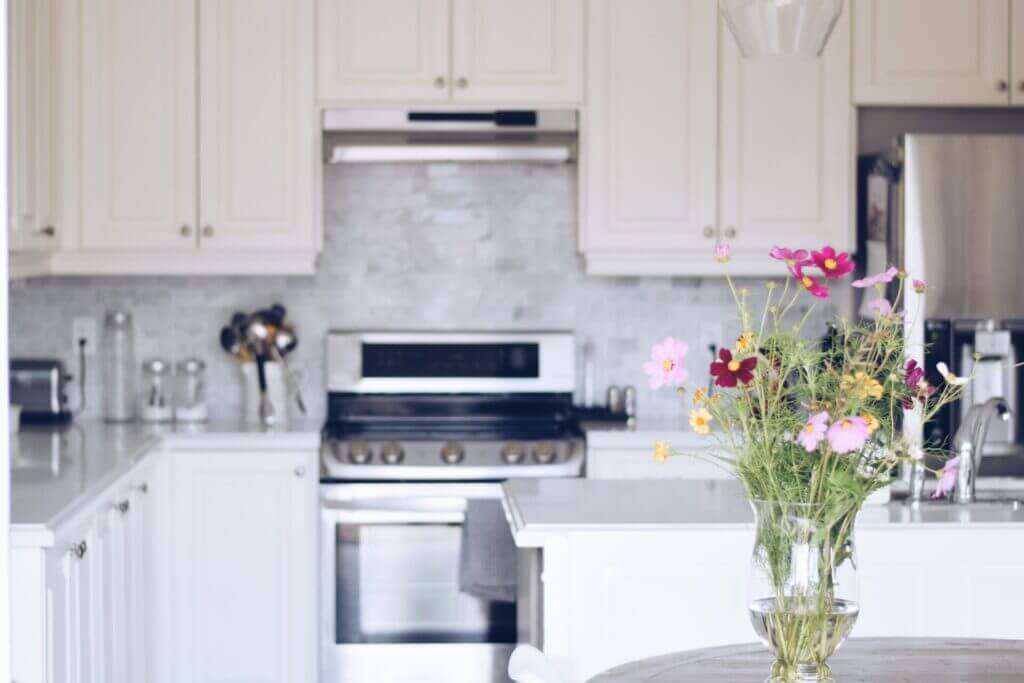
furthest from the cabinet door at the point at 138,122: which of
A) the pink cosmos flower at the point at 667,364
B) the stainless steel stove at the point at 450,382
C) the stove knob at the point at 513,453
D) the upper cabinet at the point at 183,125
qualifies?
the pink cosmos flower at the point at 667,364

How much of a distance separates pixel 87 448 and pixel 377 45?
1395mm

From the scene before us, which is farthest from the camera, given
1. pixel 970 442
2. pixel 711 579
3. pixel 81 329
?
pixel 81 329

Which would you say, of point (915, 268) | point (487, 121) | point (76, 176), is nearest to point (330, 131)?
point (487, 121)

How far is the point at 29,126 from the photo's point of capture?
13.3 feet

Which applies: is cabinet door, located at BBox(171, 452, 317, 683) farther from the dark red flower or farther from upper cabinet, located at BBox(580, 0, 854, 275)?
the dark red flower

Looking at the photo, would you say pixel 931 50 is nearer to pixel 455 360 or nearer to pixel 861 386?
pixel 455 360

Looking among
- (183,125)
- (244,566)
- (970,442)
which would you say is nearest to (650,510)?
(970,442)

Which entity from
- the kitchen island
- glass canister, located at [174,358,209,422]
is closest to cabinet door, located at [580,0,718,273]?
glass canister, located at [174,358,209,422]

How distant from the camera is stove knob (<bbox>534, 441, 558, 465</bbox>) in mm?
4332

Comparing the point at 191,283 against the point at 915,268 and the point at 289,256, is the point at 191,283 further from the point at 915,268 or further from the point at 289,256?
the point at 915,268

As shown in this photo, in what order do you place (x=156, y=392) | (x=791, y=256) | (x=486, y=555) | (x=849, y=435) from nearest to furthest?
(x=849, y=435) → (x=791, y=256) → (x=486, y=555) → (x=156, y=392)

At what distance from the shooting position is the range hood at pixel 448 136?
443 cm

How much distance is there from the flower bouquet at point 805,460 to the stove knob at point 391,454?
8.16 ft

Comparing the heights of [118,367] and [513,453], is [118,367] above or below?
above
